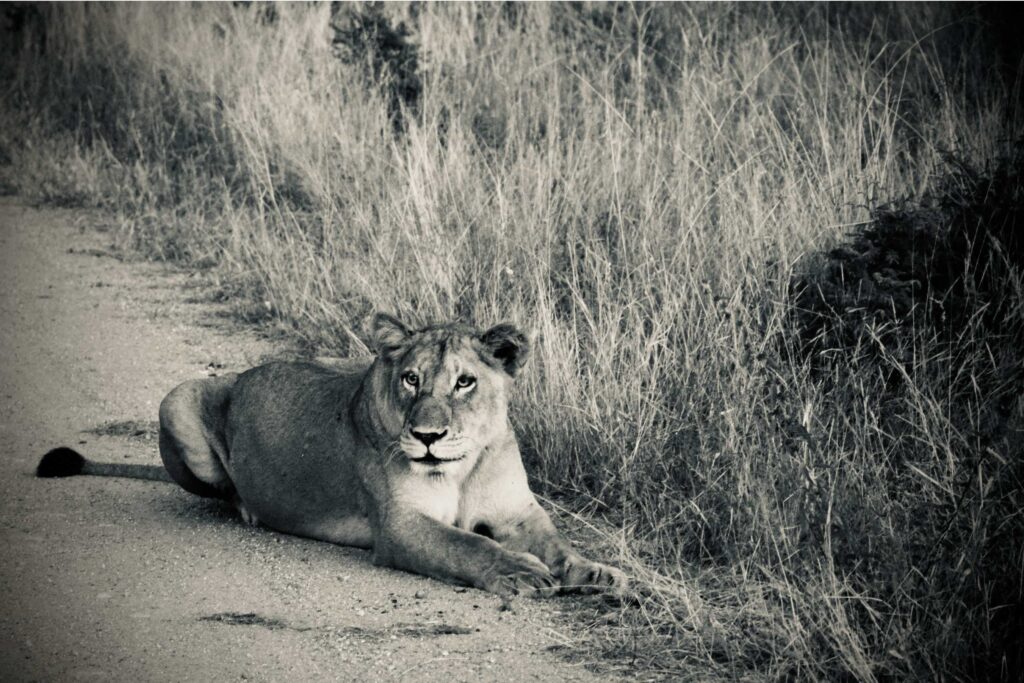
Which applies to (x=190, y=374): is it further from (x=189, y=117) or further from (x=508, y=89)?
(x=189, y=117)

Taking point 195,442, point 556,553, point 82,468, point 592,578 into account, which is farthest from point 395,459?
point 82,468

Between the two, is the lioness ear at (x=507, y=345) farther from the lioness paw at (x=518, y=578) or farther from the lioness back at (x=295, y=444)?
the lioness paw at (x=518, y=578)

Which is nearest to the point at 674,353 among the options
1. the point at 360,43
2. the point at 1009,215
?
the point at 1009,215

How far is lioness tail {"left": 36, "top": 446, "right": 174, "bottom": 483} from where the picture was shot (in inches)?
211

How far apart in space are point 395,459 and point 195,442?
41.5 inches

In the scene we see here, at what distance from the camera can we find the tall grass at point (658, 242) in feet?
12.4

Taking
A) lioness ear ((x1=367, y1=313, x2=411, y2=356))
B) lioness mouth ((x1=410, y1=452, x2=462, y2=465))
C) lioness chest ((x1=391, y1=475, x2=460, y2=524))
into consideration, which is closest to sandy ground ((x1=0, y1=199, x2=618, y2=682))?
lioness chest ((x1=391, y1=475, x2=460, y2=524))

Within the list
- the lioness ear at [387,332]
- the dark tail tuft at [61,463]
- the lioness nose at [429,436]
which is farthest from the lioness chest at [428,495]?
the dark tail tuft at [61,463]

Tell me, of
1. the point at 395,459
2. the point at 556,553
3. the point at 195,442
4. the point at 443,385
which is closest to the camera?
the point at 556,553

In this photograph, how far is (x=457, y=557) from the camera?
441 cm

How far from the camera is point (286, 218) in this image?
8.92 m

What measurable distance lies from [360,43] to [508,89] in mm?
1974

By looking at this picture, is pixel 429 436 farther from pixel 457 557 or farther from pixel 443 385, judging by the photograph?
pixel 457 557

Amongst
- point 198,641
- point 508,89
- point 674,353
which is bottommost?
point 198,641
